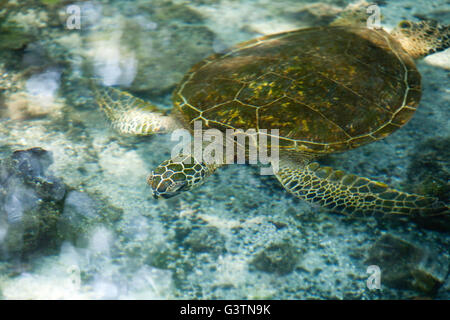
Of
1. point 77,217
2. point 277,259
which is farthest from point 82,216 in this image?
point 277,259

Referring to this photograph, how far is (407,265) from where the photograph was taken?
7.66 ft

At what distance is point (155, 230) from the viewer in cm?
258

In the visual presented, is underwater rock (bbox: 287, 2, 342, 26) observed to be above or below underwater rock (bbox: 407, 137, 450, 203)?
above

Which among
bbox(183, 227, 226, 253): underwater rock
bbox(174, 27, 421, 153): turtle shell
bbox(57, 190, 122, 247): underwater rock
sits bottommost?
bbox(183, 227, 226, 253): underwater rock

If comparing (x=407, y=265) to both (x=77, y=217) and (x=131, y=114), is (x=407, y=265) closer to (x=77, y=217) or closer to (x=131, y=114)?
(x=77, y=217)

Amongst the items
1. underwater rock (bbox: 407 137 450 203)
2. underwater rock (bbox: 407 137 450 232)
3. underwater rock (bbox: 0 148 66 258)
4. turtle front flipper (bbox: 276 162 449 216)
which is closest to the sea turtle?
turtle front flipper (bbox: 276 162 449 216)

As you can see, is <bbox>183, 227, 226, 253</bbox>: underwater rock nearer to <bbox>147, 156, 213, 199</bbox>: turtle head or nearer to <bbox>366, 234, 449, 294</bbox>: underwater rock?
<bbox>147, 156, 213, 199</bbox>: turtle head

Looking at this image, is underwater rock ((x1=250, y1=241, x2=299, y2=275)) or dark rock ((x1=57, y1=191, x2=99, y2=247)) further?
dark rock ((x1=57, y1=191, x2=99, y2=247))

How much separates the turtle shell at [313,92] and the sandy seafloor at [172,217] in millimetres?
350

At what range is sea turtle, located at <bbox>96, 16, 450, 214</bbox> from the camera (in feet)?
8.78

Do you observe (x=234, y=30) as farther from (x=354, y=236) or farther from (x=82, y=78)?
(x=354, y=236)

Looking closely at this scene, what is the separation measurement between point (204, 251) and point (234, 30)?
2.92 metres

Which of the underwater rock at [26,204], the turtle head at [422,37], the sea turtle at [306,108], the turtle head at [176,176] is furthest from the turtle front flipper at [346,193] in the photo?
the turtle head at [422,37]

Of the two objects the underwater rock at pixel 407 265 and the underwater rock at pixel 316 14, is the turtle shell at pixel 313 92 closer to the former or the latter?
the underwater rock at pixel 407 265
